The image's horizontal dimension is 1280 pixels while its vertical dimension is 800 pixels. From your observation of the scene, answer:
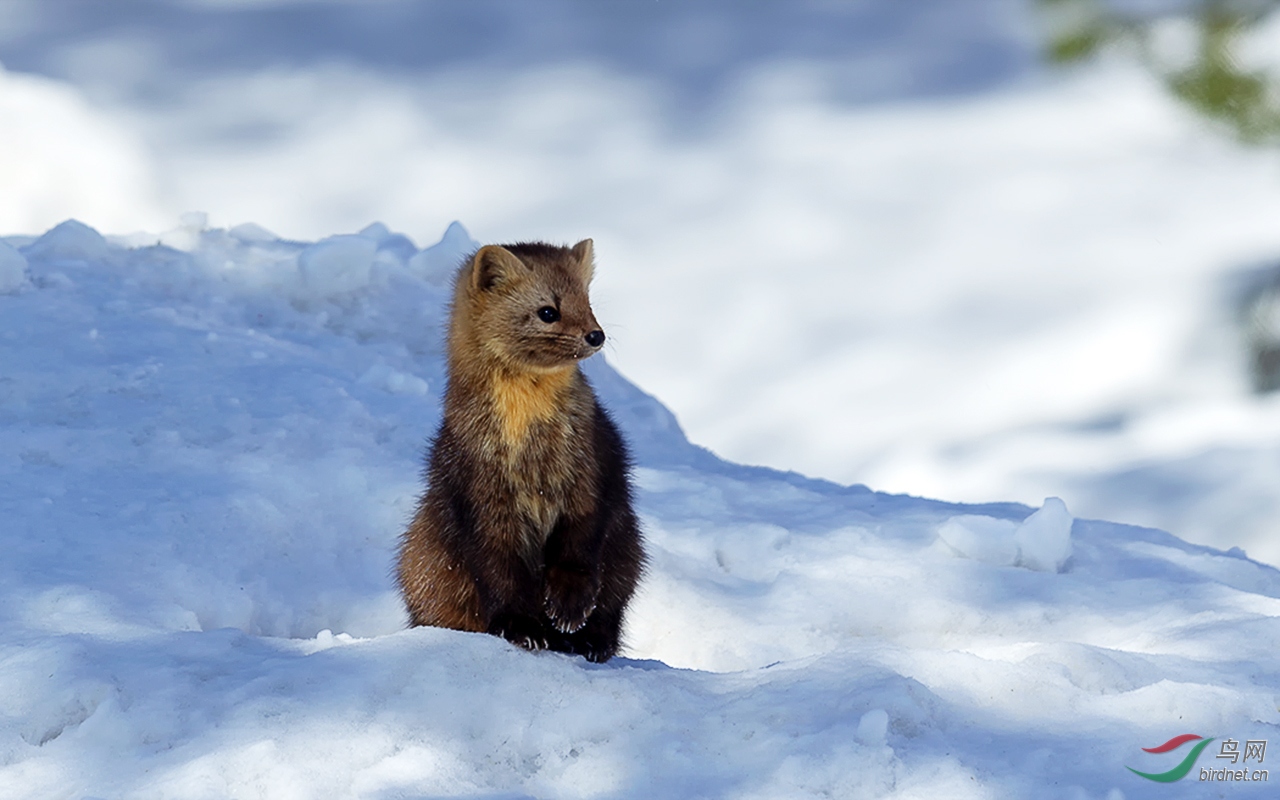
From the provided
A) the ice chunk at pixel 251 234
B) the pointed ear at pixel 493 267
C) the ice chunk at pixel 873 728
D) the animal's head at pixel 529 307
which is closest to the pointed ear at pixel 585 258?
the animal's head at pixel 529 307

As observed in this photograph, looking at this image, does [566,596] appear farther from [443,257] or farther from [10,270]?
[443,257]

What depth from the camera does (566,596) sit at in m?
3.24

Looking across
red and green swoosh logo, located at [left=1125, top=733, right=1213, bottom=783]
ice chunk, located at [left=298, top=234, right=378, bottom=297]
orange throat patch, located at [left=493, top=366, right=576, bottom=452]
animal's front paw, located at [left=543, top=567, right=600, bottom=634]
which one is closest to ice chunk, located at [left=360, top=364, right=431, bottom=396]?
ice chunk, located at [left=298, top=234, right=378, bottom=297]

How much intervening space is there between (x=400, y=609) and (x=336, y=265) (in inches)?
99.9

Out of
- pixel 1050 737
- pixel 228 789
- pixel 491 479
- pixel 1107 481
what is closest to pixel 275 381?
pixel 491 479

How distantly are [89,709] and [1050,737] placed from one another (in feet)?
6.46

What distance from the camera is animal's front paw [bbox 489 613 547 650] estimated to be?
10.4 ft

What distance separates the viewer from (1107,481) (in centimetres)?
1262

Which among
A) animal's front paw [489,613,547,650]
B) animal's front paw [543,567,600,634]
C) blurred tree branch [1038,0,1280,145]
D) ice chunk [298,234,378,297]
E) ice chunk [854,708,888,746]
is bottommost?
ice chunk [854,708,888,746]

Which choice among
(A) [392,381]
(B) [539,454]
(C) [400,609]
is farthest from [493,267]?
(A) [392,381]

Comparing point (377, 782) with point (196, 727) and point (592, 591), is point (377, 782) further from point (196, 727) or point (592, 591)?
point (592, 591)

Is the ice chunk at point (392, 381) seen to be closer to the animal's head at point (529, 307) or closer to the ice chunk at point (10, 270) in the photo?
the ice chunk at point (10, 270)

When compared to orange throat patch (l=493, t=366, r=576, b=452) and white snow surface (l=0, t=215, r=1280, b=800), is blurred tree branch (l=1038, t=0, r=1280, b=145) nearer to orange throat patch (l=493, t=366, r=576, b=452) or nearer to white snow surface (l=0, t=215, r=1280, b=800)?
white snow surface (l=0, t=215, r=1280, b=800)

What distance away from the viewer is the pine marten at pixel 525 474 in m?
3.20
